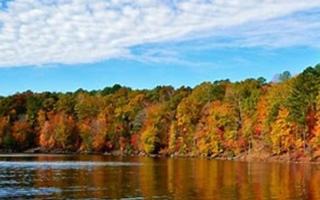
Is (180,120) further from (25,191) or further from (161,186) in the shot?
(25,191)

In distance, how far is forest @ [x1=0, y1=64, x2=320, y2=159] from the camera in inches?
4321

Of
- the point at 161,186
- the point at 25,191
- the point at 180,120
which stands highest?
the point at 180,120

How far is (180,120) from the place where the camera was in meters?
145

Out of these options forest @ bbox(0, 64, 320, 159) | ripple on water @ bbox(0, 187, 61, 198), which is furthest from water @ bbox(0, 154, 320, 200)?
forest @ bbox(0, 64, 320, 159)

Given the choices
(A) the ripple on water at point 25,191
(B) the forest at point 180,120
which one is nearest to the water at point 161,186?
(A) the ripple on water at point 25,191

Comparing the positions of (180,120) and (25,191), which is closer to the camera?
(25,191)

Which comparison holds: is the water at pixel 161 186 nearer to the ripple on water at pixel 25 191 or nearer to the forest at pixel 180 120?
the ripple on water at pixel 25 191

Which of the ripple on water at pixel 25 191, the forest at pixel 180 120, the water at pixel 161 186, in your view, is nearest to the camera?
the water at pixel 161 186

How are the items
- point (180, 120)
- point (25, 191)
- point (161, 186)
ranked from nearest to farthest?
1. point (25, 191)
2. point (161, 186)
3. point (180, 120)

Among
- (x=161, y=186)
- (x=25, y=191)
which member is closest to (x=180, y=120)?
(x=161, y=186)

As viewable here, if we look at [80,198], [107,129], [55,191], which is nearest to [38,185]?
[55,191]

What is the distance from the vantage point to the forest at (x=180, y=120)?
10975 centimetres

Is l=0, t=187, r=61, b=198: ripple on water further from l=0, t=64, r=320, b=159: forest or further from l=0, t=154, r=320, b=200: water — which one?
l=0, t=64, r=320, b=159: forest

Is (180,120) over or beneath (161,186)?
over
